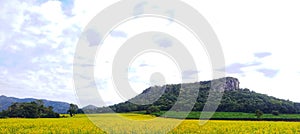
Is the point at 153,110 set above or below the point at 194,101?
below

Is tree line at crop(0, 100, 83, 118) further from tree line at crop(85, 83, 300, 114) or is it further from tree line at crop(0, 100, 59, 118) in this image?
tree line at crop(85, 83, 300, 114)

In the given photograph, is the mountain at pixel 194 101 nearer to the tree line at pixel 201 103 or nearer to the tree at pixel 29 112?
the tree line at pixel 201 103

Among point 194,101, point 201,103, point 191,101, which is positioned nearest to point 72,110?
point 191,101

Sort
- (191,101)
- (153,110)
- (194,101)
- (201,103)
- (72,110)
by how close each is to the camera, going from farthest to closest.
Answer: (201,103)
(194,101)
(72,110)
(191,101)
(153,110)

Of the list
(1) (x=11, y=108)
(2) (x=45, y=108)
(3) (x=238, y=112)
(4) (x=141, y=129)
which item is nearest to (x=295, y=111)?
(3) (x=238, y=112)

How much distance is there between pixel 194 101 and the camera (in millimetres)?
53594

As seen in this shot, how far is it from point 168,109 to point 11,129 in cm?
3609

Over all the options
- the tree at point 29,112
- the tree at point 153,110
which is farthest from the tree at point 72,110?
the tree at point 153,110

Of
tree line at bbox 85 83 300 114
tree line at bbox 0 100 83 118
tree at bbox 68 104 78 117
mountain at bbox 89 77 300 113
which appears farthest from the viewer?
tree at bbox 68 104 78 117

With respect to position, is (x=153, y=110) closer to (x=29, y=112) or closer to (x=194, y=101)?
(x=194, y=101)

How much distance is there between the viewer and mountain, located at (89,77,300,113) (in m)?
48.1

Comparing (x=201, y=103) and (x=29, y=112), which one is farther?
(x=201, y=103)

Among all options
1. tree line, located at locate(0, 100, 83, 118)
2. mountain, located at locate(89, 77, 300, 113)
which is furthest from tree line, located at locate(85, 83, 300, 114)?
tree line, located at locate(0, 100, 83, 118)

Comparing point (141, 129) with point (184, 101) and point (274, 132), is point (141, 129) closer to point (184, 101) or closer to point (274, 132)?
point (274, 132)
